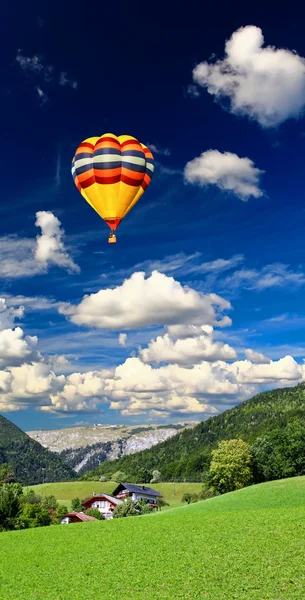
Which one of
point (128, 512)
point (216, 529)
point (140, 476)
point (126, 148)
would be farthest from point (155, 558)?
point (140, 476)

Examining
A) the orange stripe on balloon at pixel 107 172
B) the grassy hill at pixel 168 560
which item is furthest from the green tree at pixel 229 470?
the orange stripe on balloon at pixel 107 172

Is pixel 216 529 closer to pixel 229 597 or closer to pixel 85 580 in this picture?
pixel 85 580

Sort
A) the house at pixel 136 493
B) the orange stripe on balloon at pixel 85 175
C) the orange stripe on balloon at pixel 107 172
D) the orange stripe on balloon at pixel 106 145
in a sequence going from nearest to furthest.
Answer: the orange stripe on balloon at pixel 107 172, the orange stripe on balloon at pixel 106 145, the orange stripe on balloon at pixel 85 175, the house at pixel 136 493

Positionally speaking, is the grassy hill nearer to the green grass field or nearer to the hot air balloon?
the hot air balloon

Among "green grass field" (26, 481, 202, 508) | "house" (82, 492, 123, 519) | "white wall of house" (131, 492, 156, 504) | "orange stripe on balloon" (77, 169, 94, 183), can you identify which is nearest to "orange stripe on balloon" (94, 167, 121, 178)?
"orange stripe on balloon" (77, 169, 94, 183)

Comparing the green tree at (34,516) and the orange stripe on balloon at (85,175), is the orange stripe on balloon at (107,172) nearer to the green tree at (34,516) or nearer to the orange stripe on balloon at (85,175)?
the orange stripe on balloon at (85,175)
